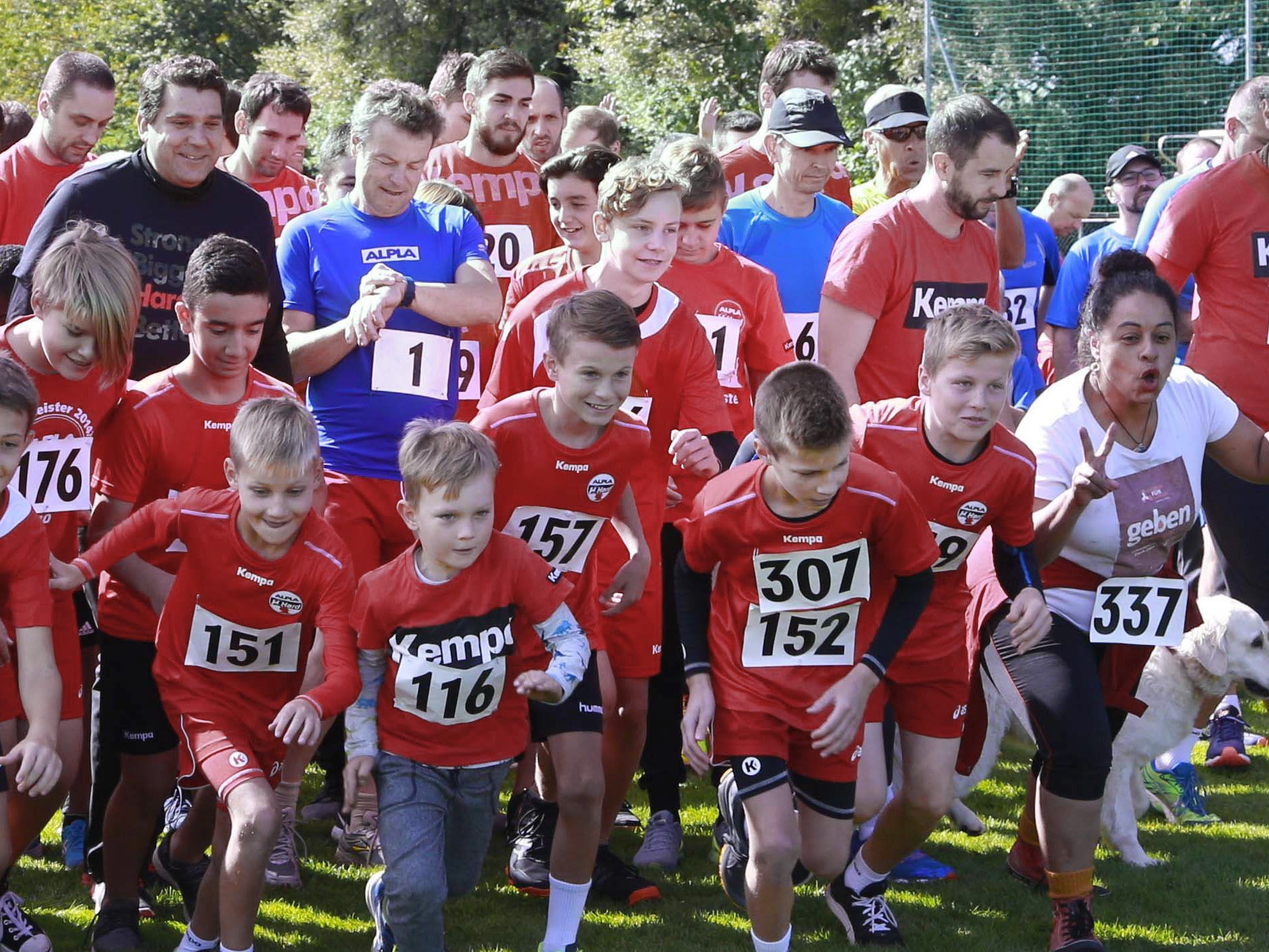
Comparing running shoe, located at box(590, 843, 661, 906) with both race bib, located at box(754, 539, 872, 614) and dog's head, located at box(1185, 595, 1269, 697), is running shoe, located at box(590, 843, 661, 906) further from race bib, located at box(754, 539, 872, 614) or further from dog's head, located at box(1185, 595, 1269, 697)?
dog's head, located at box(1185, 595, 1269, 697)

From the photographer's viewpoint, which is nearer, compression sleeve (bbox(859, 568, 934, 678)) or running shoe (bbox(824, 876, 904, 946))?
compression sleeve (bbox(859, 568, 934, 678))

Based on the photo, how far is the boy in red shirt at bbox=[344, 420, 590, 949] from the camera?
4.16m

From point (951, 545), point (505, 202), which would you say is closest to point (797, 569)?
point (951, 545)

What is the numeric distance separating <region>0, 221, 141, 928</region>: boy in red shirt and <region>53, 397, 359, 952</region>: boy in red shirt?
28 centimetres

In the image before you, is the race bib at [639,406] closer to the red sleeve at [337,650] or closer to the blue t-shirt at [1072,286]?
the red sleeve at [337,650]

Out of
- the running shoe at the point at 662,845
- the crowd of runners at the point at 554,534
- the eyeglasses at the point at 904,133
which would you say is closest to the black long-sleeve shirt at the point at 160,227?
the crowd of runners at the point at 554,534

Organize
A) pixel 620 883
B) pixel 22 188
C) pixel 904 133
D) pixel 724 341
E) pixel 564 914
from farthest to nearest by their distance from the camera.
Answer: pixel 904 133 < pixel 22 188 < pixel 724 341 < pixel 620 883 < pixel 564 914

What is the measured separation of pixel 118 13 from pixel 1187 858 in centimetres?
Result: 2848

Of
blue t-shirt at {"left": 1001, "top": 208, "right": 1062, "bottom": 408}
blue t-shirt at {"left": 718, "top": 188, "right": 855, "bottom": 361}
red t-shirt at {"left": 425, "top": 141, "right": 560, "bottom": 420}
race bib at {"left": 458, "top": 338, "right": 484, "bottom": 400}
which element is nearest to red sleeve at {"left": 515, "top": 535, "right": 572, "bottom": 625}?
race bib at {"left": 458, "top": 338, "right": 484, "bottom": 400}

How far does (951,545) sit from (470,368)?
2.42 m

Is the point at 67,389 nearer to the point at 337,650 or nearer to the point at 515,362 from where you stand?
the point at 337,650

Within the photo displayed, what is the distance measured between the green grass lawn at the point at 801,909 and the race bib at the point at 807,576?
1146mm

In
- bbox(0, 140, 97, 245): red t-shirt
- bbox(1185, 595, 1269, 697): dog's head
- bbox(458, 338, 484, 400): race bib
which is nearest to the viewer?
bbox(1185, 595, 1269, 697): dog's head

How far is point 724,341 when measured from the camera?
586 cm
